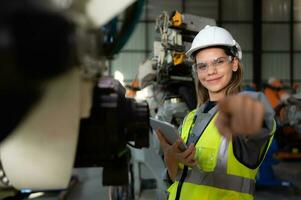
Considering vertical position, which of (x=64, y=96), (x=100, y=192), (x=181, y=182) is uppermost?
(x=64, y=96)

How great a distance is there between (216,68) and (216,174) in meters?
0.32

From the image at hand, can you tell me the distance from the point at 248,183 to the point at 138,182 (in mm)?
2984

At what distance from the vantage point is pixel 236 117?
0.46 metres

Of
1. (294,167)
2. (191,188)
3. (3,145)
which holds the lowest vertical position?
(294,167)

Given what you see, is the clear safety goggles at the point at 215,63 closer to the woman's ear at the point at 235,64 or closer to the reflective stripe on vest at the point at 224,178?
the woman's ear at the point at 235,64

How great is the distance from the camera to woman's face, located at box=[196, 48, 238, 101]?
121cm

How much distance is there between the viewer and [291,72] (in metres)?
10.0

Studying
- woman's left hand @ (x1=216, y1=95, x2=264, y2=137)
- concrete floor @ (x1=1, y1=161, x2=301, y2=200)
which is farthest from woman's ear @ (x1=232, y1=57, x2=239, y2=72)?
concrete floor @ (x1=1, y1=161, x2=301, y2=200)

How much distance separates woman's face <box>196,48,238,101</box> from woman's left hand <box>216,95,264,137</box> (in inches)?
28.7

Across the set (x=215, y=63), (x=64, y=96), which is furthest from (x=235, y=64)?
(x=64, y=96)

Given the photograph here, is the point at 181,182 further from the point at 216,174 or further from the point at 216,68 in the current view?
the point at 216,68

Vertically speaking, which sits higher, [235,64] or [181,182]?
[235,64]

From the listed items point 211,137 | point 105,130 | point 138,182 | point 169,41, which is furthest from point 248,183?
point 138,182

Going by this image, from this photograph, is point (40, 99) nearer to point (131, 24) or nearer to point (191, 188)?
point (131, 24)
